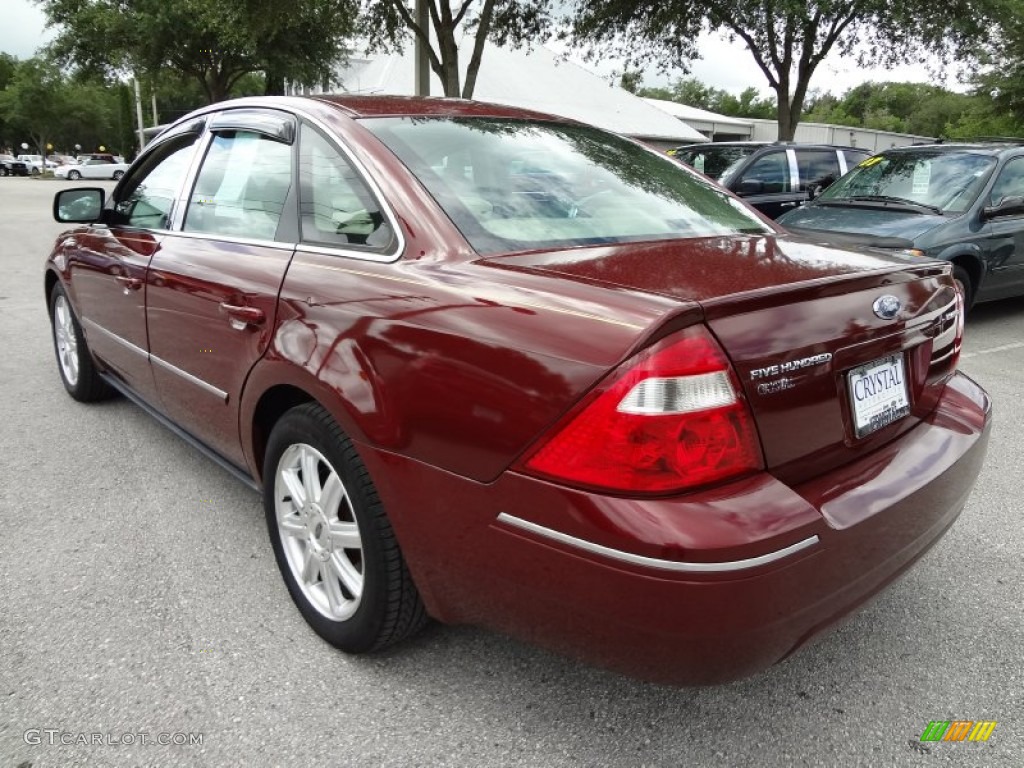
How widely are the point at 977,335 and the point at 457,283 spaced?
638cm

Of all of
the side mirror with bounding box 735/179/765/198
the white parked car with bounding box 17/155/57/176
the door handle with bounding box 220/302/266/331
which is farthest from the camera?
the white parked car with bounding box 17/155/57/176

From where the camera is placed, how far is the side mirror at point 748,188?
30.1 ft

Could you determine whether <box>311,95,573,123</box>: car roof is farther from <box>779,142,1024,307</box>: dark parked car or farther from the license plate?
<box>779,142,1024,307</box>: dark parked car

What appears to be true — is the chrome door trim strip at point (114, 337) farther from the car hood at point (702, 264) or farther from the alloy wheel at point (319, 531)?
the car hood at point (702, 264)

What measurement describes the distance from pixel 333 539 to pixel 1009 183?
282 inches

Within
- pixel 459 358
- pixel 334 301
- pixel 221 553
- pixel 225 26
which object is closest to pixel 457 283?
pixel 459 358

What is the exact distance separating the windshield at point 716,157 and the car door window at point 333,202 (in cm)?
811

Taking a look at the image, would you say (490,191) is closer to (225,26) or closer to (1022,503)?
(1022,503)

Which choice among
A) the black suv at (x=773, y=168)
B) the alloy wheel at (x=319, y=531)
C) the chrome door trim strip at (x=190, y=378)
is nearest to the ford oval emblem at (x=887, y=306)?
the alloy wheel at (x=319, y=531)

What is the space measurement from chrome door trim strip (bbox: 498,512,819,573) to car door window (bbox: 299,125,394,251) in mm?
959

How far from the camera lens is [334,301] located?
6.85 feet

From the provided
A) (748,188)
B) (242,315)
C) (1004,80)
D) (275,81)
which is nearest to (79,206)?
(242,315)

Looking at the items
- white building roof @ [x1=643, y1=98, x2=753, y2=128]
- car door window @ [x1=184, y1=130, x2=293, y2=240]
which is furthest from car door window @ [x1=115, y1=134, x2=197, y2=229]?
white building roof @ [x1=643, y1=98, x2=753, y2=128]

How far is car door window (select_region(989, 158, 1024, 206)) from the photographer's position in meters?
6.69
